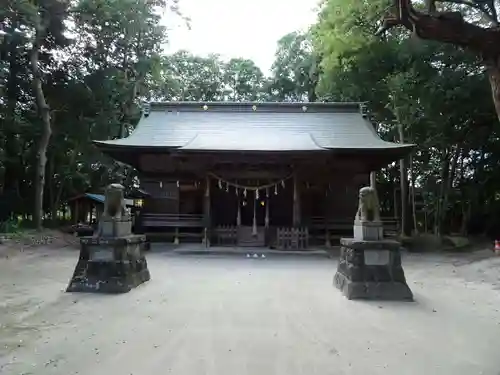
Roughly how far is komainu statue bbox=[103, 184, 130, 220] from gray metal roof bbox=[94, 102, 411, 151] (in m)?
7.10

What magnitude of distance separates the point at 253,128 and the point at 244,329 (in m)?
13.9

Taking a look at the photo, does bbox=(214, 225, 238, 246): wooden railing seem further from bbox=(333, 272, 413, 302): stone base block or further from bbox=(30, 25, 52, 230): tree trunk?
bbox=(333, 272, 413, 302): stone base block

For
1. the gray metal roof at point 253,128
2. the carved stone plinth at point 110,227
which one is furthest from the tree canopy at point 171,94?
the carved stone plinth at point 110,227

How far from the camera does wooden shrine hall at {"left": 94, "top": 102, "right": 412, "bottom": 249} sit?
50.4ft

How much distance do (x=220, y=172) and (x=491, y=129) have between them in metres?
11.7

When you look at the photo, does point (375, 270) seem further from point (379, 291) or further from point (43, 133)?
point (43, 133)

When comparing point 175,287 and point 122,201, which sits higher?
point 122,201

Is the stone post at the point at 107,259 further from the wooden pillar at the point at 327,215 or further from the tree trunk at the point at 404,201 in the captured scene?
the tree trunk at the point at 404,201

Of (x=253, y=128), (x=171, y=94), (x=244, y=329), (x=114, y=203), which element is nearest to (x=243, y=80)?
(x=171, y=94)

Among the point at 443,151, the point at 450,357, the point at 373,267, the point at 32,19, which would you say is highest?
the point at 32,19

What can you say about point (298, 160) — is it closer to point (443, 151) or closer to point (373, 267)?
point (373, 267)

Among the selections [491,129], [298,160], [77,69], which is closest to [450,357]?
[298,160]

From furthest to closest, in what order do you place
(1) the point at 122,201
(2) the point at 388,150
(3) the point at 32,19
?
(3) the point at 32,19, (2) the point at 388,150, (1) the point at 122,201

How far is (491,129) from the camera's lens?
18.6 m
